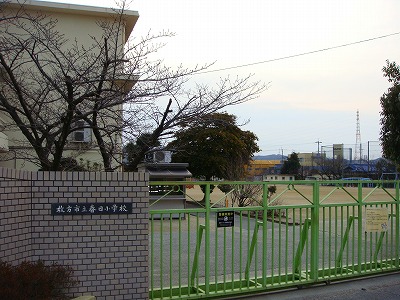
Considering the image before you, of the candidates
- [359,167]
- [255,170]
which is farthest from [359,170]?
[255,170]

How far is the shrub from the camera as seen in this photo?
479 cm

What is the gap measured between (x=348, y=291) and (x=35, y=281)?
5.01m

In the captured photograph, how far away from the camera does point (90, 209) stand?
601 cm

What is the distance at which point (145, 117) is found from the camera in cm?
729

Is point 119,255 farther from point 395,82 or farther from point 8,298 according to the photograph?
point 395,82

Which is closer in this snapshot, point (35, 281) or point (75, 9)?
point (35, 281)

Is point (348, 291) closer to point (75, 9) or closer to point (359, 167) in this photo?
point (75, 9)

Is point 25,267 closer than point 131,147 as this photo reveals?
Yes

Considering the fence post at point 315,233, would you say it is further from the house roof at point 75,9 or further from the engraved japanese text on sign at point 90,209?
the house roof at point 75,9

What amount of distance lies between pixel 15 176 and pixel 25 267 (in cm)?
110

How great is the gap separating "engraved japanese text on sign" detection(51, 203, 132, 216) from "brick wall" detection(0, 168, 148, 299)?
48 mm

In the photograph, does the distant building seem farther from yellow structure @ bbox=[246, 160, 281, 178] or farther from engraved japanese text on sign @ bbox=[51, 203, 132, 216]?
engraved japanese text on sign @ bbox=[51, 203, 132, 216]

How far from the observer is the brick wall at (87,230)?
18.8 feet

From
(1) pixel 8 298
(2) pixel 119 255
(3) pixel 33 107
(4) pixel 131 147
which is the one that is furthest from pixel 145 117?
(1) pixel 8 298
